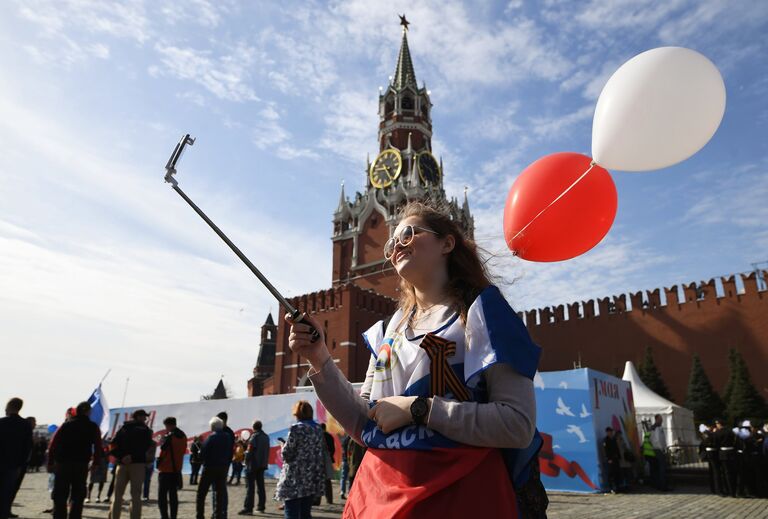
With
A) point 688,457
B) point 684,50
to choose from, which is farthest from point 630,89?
point 688,457

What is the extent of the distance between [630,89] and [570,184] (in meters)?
0.61

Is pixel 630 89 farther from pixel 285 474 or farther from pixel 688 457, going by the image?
pixel 688 457

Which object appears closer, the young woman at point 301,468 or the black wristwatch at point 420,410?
the black wristwatch at point 420,410

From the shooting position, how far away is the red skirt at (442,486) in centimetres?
133

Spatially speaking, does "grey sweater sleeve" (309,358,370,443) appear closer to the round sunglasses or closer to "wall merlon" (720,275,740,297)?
the round sunglasses

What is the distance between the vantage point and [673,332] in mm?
30016

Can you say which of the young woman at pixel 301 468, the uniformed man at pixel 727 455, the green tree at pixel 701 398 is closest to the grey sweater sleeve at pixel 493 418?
the young woman at pixel 301 468

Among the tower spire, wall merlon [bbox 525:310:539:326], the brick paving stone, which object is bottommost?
the brick paving stone

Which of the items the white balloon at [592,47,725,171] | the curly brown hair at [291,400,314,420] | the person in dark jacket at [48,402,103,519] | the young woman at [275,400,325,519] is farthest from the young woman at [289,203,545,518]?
the person in dark jacket at [48,402,103,519]

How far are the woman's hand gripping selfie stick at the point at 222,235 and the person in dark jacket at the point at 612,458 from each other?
10.7m

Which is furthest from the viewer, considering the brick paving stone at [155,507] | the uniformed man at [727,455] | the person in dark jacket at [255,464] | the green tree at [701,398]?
the green tree at [701,398]

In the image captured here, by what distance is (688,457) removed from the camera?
18125 millimetres

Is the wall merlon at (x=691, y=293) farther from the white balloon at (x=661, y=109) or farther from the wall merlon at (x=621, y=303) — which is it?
the white balloon at (x=661, y=109)

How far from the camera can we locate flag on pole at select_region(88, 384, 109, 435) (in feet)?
37.0
